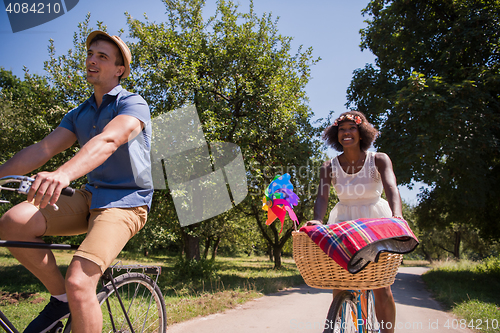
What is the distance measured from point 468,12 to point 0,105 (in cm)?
2618

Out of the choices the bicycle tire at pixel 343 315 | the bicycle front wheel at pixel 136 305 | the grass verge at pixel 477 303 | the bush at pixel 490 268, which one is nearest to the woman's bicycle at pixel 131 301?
the bicycle front wheel at pixel 136 305

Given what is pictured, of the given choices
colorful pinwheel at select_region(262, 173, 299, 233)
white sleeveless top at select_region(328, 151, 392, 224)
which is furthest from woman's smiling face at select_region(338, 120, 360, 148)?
colorful pinwheel at select_region(262, 173, 299, 233)

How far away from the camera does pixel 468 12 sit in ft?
37.6

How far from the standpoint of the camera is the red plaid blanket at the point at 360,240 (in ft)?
5.90

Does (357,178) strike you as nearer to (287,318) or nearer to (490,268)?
(287,318)

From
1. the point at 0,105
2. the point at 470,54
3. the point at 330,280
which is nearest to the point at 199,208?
the point at 330,280

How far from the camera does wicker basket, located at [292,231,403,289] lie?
194 centimetres

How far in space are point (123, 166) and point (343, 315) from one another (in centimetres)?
176

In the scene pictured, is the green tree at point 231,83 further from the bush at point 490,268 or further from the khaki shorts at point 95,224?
the bush at point 490,268

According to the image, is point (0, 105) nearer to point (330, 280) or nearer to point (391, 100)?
point (391, 100)

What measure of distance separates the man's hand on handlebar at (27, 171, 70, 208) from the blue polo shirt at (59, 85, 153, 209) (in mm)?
557

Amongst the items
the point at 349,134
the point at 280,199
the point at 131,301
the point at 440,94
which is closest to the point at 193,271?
the point at 131,301

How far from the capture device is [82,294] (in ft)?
5.18

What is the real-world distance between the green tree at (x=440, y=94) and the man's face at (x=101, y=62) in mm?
10163
